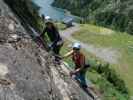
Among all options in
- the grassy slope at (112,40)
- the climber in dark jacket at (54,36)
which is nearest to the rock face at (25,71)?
the climber in dark jacket at (54,36)

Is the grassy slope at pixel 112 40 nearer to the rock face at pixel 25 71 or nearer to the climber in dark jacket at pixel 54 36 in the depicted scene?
the climber in dark jacket at pixel 54 36

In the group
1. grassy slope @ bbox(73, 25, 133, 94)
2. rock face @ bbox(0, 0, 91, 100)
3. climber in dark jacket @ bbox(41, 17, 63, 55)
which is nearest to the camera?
rock face @ bbox(0, 0, 91, 100)

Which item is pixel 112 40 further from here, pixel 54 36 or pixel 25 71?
pixel 25 71

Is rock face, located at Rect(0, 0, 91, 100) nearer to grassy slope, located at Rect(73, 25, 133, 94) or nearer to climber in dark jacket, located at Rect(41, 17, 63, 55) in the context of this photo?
climber in dark jacket, located at Rect(41, 17, 63, 55)

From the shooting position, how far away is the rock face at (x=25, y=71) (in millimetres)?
11367

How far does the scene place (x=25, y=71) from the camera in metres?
12.1

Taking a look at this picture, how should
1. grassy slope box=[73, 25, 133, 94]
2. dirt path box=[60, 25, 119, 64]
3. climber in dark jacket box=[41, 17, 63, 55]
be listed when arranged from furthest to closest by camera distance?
dirt path box=[60, 25, 119, 64] < grassy slope box=[73, 25, 133, 94] < climber in dark jacket box=[41, 17, 63, 55]

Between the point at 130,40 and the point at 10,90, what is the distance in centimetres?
6051

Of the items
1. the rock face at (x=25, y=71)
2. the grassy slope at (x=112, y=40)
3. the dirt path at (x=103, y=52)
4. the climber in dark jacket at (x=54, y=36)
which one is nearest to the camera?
the rock face at (x=25, y=71)

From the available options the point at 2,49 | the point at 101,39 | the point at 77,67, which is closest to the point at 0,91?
the point at 2,49

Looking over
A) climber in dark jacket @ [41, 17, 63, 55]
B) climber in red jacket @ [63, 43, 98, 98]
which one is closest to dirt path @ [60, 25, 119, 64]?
climber in dark jacket @ [41, 17, 63, 55]

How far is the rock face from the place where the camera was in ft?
37.3

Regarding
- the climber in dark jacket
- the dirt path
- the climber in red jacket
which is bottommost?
the dirt path

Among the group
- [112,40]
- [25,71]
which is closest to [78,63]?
[25,71]
